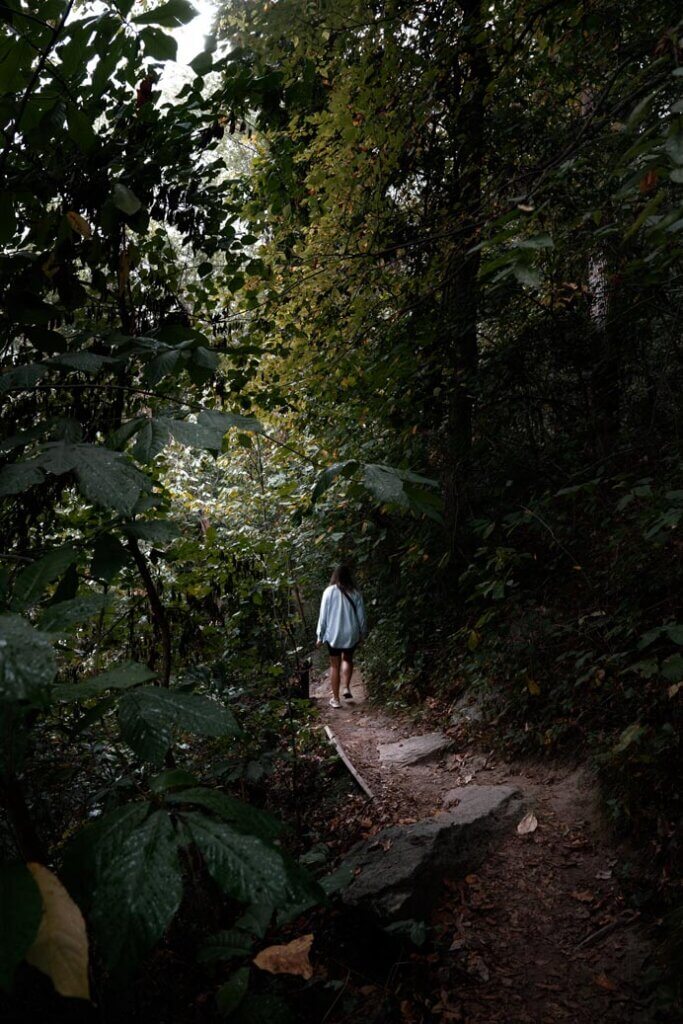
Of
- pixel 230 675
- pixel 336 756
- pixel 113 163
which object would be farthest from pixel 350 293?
pixel 336 756

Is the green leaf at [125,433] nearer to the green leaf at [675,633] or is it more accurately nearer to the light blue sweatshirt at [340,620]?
the green leaf at [675,633]

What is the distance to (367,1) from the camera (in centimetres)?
461

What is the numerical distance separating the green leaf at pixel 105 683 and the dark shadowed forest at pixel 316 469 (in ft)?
0.04

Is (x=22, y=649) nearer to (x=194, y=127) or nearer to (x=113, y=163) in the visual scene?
(x=113, y=163)

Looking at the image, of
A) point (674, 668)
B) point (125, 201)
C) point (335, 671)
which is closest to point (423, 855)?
point (674, 668)

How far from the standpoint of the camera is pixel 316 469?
284 centimetres

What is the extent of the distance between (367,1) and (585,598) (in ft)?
17.6

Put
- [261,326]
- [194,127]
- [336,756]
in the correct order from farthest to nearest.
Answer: [336,756] < [261,326] < [194,127]

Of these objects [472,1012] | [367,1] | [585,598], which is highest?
[367,1]

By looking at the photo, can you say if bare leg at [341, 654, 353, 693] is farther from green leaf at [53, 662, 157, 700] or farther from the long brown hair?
green leaf at [53, 662, 157, 700]

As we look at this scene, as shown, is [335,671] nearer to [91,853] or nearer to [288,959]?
[288,959]

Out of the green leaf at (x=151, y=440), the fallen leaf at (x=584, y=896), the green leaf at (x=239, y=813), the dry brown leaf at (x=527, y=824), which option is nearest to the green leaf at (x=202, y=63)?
the green leaf at (x=151, y=440)

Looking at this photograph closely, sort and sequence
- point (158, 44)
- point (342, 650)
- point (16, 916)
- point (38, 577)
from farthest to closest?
point (342, 650), point (158, 44), point (38, 577), point (16, 916)

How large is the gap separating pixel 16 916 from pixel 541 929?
380cm
